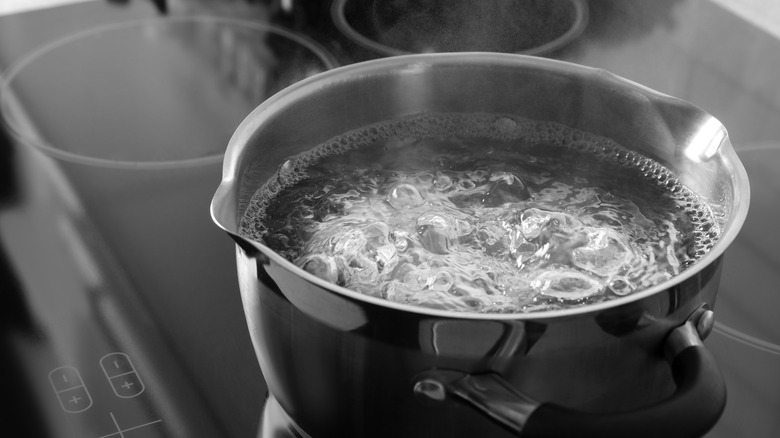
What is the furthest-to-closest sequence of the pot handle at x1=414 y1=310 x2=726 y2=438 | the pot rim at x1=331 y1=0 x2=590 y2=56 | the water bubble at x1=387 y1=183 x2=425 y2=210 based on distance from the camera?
1. the pot rim at x1=331 y1=0 x2=590 y2=56
2. the water bubble at x1=387 y1=183 x2=425 y2=210
3. the pot handle at x1=414 y1=310 x2=726 y2=438

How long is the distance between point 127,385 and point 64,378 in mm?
45

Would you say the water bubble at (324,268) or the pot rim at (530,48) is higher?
the water bubble at (324,268)

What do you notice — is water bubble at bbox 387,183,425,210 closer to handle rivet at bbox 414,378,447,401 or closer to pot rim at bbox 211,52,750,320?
pot rim at bbox 211,52,750,320

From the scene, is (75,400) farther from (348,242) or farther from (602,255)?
(602,255)

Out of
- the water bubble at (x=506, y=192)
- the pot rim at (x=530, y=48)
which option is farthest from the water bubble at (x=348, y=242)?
the pot rim at (x=530, y=48)

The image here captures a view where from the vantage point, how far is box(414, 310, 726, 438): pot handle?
436mm

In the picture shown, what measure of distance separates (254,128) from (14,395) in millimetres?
252

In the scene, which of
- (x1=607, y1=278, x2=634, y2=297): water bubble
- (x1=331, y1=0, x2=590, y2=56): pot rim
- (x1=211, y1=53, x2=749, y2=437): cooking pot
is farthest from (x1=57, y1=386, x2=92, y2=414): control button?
(x1=331, y1=0, x2=590, y2=56): pot rim

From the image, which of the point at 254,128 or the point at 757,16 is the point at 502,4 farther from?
the point at 254,128

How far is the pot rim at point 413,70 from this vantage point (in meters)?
0.45

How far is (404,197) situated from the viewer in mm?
650

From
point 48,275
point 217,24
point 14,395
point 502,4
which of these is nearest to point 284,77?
point 217,24

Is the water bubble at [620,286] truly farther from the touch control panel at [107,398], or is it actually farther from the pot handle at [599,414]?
the touch control panel at [107,398]

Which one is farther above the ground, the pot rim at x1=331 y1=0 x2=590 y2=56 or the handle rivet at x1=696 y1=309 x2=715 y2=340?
the handle rivet at x1=696 y1=309 x2=715 y2=340
